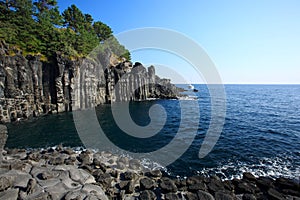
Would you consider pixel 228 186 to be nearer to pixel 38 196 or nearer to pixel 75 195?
pixel 75 195

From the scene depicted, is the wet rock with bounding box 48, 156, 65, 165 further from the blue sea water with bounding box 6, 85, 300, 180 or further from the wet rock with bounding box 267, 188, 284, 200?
the wet rock with bounding box 267, 188, 284, 200

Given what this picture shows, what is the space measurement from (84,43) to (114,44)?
93.8ft

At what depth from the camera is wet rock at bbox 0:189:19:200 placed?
9.06 metres

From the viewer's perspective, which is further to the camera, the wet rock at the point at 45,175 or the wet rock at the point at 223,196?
the wet rock at the point at 45,175

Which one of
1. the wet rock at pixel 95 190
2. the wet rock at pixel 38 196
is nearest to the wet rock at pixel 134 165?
the wet rock at pixel 95 190

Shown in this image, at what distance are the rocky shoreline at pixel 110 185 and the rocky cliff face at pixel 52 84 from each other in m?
23.4

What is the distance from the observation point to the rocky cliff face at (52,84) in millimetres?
29828

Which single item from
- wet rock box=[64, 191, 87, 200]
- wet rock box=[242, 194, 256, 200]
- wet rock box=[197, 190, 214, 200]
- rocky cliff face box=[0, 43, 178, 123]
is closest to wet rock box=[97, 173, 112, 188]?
wet rock box=[64, 191, 87, 200]

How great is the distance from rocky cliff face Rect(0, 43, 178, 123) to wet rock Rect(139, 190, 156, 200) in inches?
1252

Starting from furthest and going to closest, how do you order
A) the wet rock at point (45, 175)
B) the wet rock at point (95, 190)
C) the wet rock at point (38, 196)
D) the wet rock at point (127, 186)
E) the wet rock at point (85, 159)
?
the wet rock at point (85, 159) < the wet rock at point (127, 186) < the wet rock at point (45, 175) < the wet rock at point (95, 190) < the wet rock at point (38, 196)

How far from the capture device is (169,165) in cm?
1634

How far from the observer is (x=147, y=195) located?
422 inches

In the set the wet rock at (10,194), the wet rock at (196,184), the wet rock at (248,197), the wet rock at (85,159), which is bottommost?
the wet rock at (248,197)

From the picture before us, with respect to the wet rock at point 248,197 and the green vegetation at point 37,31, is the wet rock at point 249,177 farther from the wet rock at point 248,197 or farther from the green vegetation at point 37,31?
the green vegetation at point 37,31
